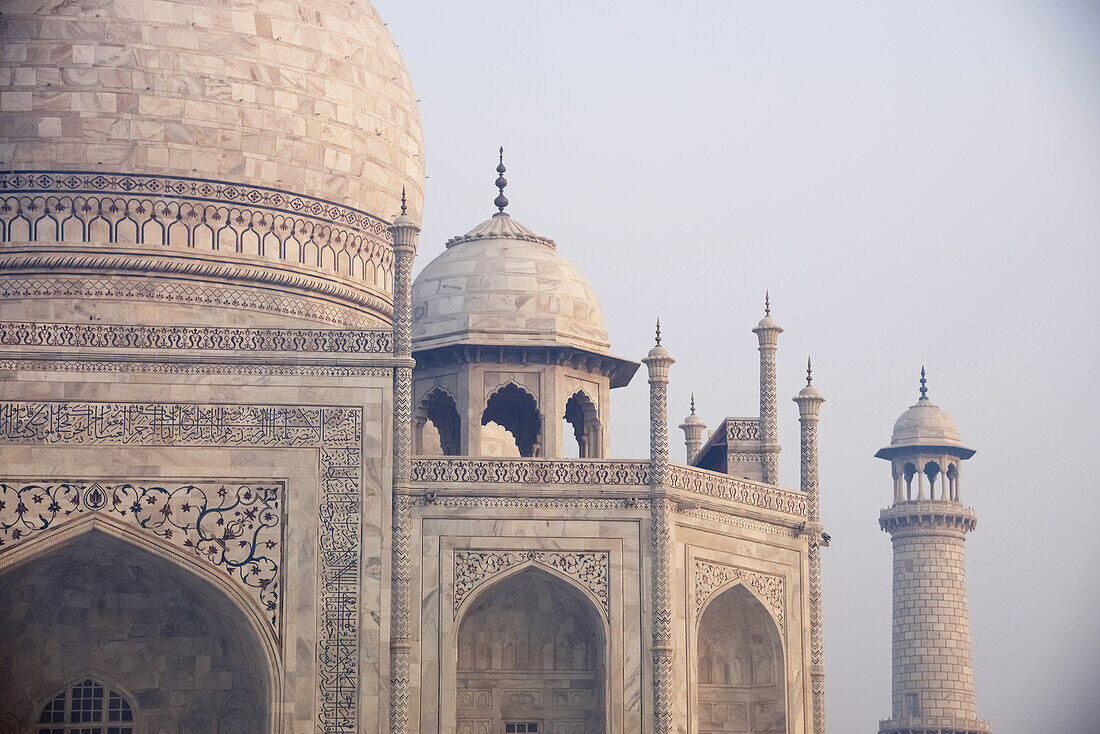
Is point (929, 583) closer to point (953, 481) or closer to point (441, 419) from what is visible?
point (953, 481)

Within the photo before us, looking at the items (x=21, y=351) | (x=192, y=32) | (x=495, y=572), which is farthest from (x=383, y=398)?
(x=192, y=32)

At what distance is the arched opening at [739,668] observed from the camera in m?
20.5

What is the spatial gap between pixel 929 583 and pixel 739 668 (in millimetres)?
15978

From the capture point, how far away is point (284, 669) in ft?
60.6

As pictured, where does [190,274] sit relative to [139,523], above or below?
above

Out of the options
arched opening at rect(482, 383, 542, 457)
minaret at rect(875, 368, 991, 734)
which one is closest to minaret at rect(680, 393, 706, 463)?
arched opening at rect(482, 383, 542, 457)

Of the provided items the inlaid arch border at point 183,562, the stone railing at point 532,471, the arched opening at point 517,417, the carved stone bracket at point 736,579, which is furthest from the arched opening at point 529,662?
the arched opening at point 517,417

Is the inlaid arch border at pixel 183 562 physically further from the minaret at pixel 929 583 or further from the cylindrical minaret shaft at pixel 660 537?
the minaret at pixel 929 583

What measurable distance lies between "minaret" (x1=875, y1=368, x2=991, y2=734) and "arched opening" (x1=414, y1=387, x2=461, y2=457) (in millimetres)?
14968

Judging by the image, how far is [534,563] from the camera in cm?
1930

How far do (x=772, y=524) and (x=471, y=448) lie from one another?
2.97 m

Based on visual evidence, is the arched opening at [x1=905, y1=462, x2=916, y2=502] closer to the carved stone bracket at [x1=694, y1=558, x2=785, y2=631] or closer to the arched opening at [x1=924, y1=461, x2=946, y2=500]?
the arched opening at [x1=924, y1=461, x2=946, y2=500]

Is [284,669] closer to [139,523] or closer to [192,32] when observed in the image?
[139,523]

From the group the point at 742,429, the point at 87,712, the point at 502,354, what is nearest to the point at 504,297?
the point at 502,354
